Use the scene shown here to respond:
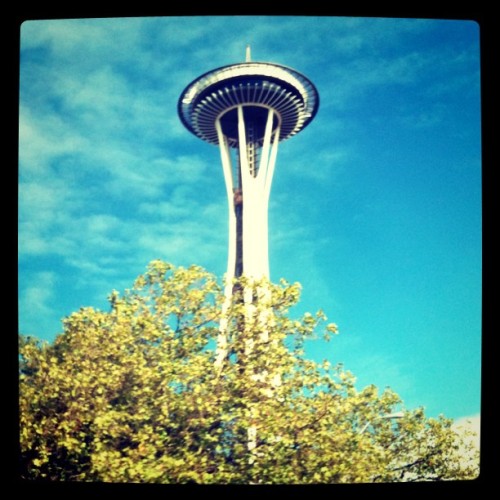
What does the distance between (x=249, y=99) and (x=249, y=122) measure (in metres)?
1.66

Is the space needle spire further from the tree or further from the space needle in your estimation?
the tree

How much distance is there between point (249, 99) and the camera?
106 ft

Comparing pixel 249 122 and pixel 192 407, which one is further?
pixel 249 122

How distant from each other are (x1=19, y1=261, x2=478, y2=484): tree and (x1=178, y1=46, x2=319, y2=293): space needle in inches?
670

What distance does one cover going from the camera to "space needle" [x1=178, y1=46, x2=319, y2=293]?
27.9 m

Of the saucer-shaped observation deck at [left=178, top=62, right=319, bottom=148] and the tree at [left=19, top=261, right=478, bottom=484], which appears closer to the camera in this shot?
the tree at [left=19, top=261, right=478, bottom=484]

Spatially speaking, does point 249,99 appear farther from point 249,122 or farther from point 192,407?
point 192,407

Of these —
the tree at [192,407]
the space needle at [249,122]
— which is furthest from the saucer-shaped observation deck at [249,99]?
the tree at [192,407]

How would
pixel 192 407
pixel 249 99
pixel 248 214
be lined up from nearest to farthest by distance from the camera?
pixel 192 407 < pixel 248 214 < pixel 249 99

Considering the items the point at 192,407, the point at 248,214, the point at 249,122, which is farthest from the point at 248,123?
the point at 192,407

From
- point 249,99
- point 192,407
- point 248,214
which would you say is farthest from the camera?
point 249,99

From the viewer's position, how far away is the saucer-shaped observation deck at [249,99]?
103 ft

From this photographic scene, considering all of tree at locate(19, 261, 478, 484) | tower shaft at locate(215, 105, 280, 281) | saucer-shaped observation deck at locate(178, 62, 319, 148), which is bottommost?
tree at locate(19, 261, 478, 484)

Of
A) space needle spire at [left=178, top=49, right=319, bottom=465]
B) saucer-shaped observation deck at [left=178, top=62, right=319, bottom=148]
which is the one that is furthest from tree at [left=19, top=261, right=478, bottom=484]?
saucer-shaped observation deck at [left=178, top=62, right=319, bottom=148]
